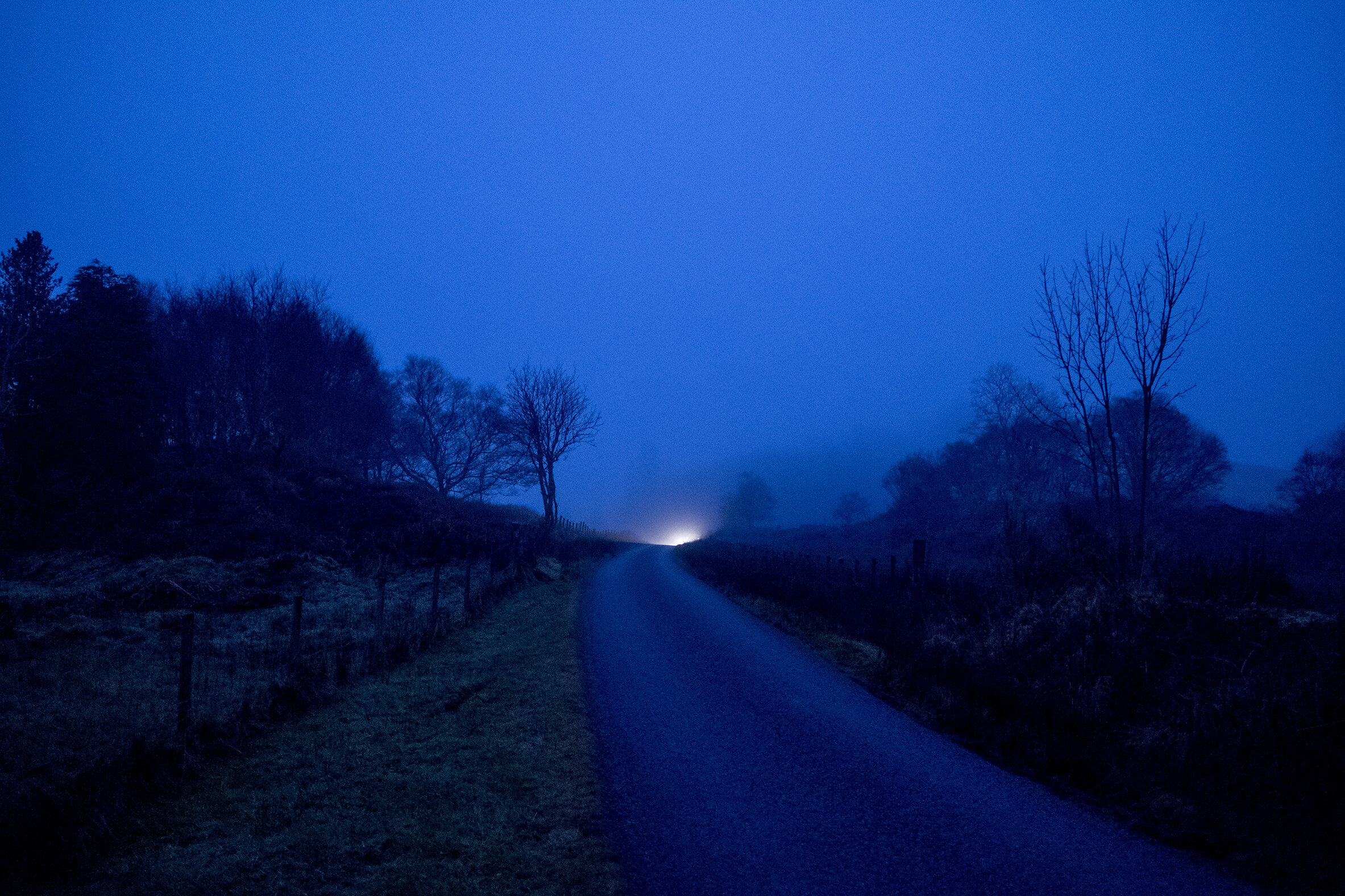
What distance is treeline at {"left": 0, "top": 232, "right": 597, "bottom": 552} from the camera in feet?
97.5

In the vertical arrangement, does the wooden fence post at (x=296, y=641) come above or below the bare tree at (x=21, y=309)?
below

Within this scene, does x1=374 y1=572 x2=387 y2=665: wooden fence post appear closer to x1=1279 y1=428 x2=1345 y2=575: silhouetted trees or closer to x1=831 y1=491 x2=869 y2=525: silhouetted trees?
x1=1279 y1=428 x2=1345 y2=575: silhouetted trees

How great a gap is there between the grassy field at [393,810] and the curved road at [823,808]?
51 cm

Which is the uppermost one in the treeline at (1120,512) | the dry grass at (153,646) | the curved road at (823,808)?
the treeline at (1120,512)

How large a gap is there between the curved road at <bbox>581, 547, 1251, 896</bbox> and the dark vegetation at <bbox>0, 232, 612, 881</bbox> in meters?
4.56

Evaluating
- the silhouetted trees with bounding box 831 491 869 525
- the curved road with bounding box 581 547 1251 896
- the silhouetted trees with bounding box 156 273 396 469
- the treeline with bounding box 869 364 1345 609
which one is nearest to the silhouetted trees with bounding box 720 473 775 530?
the silhouetted trees with bounding box 831 491 869 525

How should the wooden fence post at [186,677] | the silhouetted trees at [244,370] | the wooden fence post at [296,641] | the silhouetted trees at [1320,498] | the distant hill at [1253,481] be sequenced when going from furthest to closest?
the distant hill at [1253,481]
the silhouetted trees at [244,370]
the silhouetted trees at [1320,498]
the wooden fence post at [296,641]
the wooden fence post at [186,677]

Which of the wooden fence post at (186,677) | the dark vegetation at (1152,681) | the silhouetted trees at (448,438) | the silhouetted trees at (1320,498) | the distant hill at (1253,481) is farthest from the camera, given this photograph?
the distant hill at (1253,481)

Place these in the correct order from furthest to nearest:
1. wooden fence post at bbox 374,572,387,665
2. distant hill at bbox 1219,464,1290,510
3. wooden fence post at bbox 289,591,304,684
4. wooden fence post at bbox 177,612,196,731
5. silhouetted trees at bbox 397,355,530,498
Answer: distant hill at bbox 1219,464,1290,510 → silhouetted trees at bbox 397,355,530,498 → wooden fence post at bbox 374,572,387,665 → wooden fence post at bbox 289,591,304,684 → wooden fence post at bbox 177,612,196,731

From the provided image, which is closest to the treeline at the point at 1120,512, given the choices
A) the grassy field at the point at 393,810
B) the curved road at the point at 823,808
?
the curved road at the point at 823,808

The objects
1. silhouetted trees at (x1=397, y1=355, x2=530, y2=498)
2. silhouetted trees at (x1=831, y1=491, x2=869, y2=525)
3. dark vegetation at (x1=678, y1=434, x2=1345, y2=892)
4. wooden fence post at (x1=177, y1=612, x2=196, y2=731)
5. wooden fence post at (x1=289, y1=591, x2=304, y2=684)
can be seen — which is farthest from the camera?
silhouetted trees at (x1=831, y1=491, x2=869, y2=525)

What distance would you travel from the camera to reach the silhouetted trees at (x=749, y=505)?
4882 inches

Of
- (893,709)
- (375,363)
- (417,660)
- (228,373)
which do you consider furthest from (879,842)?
(375,363)

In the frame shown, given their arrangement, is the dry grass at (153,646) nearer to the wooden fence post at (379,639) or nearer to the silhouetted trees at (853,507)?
the wooden fence post at (379,639)
